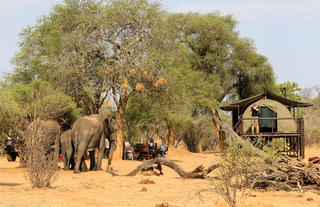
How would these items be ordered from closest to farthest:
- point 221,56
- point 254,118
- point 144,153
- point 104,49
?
point 254,118 < point 104,49 < point 144,153 < point 221,56

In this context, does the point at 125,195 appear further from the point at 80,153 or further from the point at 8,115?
the point at 8,115

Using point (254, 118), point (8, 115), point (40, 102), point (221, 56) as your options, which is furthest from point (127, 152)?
point (221, 56)

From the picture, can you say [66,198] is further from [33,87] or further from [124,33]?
[124,33]

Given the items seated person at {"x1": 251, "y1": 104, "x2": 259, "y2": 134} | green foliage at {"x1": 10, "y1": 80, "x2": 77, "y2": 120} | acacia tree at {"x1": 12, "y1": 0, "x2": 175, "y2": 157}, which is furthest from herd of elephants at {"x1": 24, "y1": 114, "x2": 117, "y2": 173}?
seated person at {"x1": 251, "y1": 104, "x2": 259, "y2": 134}

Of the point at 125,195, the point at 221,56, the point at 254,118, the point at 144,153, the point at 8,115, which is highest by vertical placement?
the point at 221,56

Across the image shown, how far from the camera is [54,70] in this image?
23781mm

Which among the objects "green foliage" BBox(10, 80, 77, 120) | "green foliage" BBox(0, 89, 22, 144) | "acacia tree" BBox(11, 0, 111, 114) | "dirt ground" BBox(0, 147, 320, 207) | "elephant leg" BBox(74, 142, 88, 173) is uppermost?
"acacia tree" BBox(11, 0, 111, 114)

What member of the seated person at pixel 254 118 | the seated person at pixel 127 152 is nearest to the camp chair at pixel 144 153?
the seated person at pixel 127 152

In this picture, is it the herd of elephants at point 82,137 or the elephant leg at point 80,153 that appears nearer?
the elephant leg at point 80,153

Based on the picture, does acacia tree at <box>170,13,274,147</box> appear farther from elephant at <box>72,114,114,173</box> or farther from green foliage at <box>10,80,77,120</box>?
elephant at <box>72,114,114,173</box>

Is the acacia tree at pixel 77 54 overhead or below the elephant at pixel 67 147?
overhead

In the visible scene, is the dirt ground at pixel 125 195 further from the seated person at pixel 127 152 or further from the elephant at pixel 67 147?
the seated person at pixel 127 152

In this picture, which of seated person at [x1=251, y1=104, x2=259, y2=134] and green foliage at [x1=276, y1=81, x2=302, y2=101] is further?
green foliage at [x1=276, y1=81, x2=302, y2=101]

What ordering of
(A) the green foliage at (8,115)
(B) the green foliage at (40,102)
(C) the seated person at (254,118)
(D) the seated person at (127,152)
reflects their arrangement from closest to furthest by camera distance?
(A) the green foliage at (8,115)
(B) the green foliage at (40,102)
(C) the seated person at (254,118)
(D) the seated person at (127,152)
